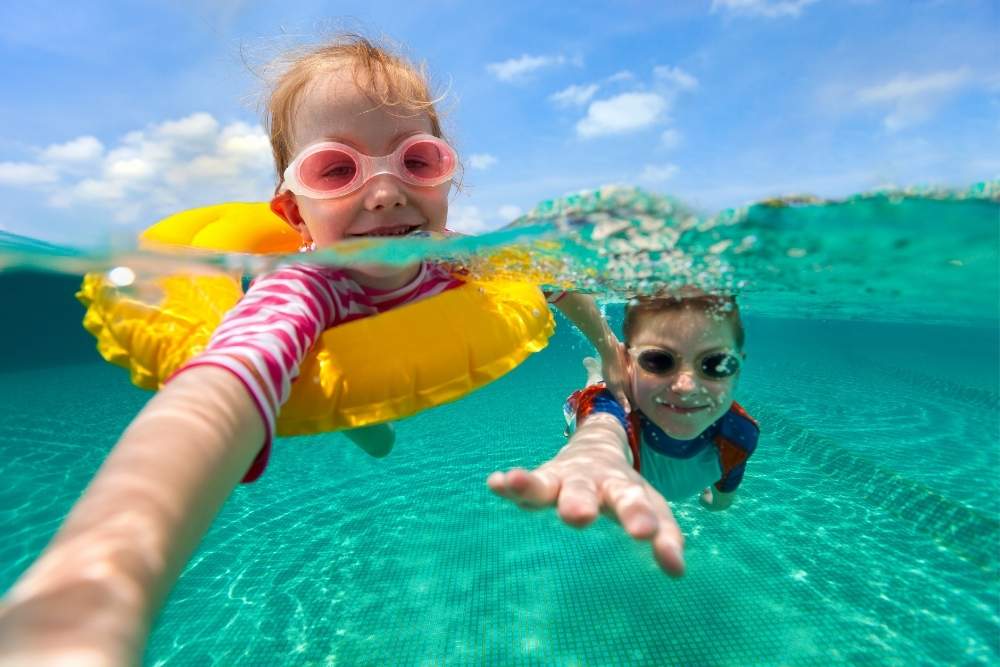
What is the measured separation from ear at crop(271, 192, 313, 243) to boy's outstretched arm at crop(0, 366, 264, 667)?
1.88 m

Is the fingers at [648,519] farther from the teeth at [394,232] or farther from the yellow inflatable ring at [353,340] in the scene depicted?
the teeth at [394,232]

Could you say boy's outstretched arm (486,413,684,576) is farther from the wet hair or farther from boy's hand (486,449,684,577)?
the wet hair

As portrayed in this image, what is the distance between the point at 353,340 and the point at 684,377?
82.4 inches

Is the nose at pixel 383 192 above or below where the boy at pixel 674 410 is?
above

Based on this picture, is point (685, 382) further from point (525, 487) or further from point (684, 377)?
point (525, 487)

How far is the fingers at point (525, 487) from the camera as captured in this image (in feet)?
4.01

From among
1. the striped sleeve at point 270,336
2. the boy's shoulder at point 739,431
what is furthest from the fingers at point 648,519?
the boy's shoulder at point 739,431

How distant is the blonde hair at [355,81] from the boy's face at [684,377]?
197 centimetres

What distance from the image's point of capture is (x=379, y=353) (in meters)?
2.61

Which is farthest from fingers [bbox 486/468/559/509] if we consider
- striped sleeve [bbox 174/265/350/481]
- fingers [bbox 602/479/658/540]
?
striped sleeve [bbox 174/265/350/481]

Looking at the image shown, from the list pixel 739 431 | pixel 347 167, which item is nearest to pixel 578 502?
pixel 347 167

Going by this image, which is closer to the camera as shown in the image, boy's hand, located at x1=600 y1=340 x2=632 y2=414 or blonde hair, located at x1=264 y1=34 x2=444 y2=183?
blonde hair, located at x1=264 y1=34 x2=444 y2=183

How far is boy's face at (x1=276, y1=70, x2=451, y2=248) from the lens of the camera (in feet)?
8.84

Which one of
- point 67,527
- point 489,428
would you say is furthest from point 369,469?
point 67,527
